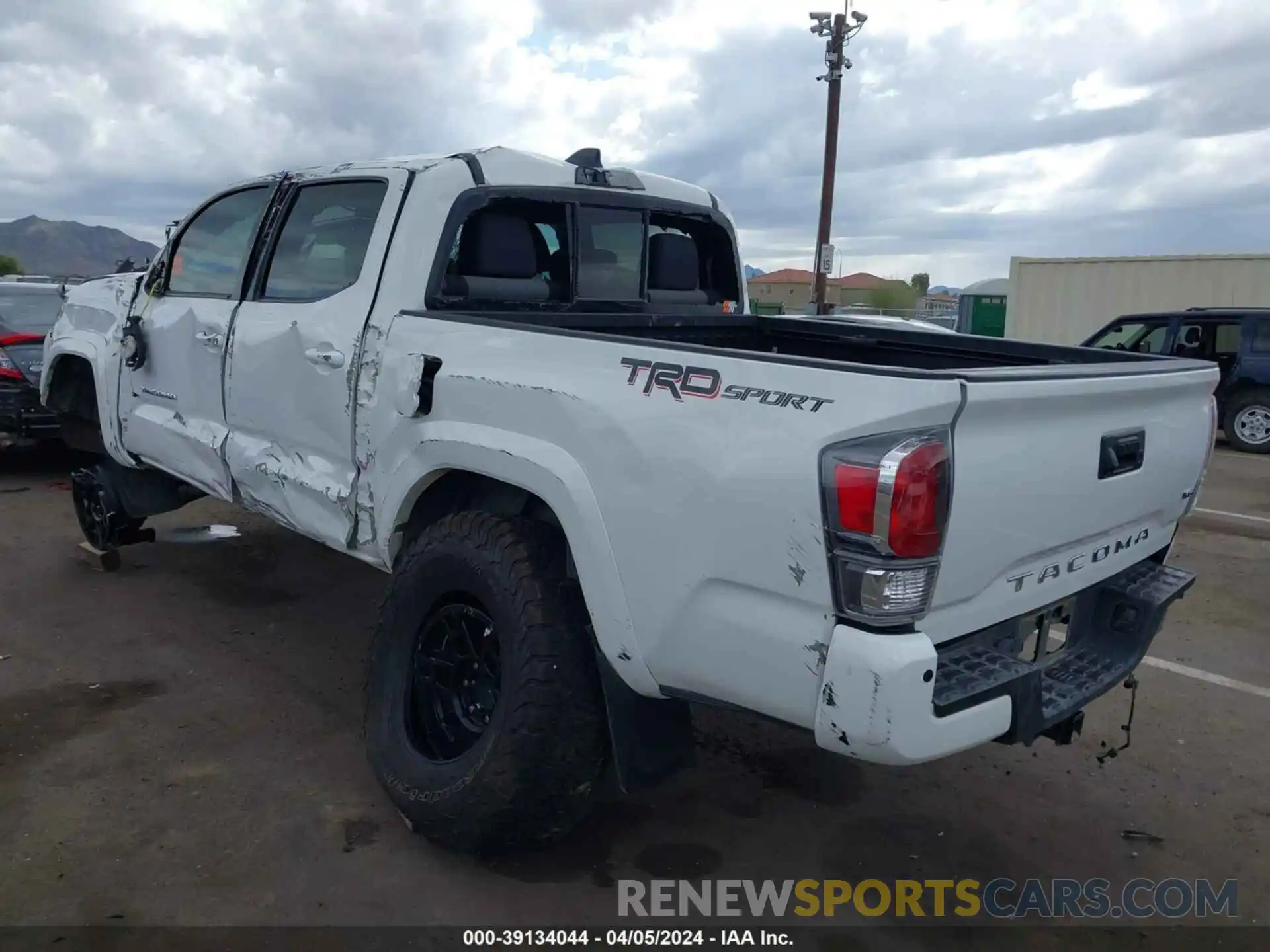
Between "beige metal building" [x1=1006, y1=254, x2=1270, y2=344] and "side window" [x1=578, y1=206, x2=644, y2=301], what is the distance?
51.7 feet

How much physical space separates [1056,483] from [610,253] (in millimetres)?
2284

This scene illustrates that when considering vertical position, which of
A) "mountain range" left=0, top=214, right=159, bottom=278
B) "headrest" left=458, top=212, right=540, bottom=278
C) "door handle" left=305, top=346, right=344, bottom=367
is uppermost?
"mountain range" left=0, top=214, right=159, bottom=278

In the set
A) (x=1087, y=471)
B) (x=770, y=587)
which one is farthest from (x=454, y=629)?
(x=1087, y=471)

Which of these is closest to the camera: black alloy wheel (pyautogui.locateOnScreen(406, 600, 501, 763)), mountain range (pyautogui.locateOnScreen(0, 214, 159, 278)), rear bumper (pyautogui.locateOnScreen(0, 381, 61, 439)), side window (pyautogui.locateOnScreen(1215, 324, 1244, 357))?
black alloy wheel (pyautogui.locateOnScreen(406, 600, 501, 763))

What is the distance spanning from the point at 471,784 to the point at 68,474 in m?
7.53

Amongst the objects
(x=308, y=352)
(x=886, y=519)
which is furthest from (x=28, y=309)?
(x=886, y=519)

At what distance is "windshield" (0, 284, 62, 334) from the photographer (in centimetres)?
829

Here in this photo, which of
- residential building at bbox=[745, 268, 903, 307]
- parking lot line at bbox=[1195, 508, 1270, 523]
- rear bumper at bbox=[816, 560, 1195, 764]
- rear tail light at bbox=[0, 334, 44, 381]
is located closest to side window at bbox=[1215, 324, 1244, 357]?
parking lot line at bbox=[1195, 508, 1270, 523]

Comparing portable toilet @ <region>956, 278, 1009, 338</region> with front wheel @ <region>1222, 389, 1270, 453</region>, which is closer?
front wheel @ <region>1222, 389, 1270, 453</region>

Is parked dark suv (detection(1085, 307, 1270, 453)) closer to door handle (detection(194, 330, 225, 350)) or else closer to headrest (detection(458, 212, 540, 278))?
headrest (detection(458, 212, 540, 278))

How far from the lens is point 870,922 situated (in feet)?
9.61

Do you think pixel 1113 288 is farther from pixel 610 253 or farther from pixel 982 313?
pixel 610 253

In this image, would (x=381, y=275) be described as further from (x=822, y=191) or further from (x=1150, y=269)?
(x=1150, y=269)

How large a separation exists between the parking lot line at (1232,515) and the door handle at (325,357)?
7.66 meters
